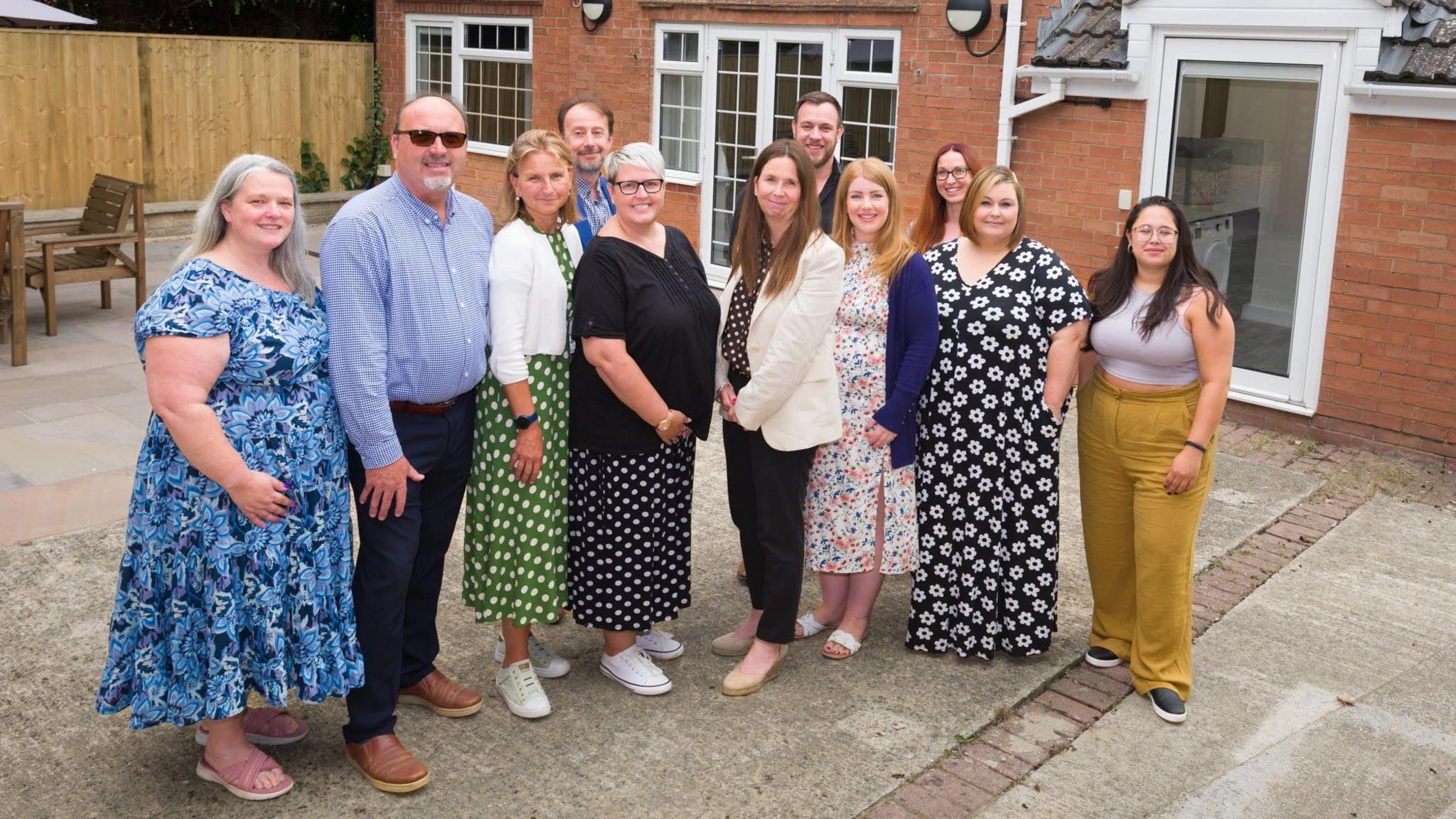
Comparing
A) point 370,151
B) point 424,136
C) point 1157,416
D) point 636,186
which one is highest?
point 370,151

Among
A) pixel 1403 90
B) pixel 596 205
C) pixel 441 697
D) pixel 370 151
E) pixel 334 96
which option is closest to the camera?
pixel 441 697

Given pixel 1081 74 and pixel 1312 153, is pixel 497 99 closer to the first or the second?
pixel 1081 74

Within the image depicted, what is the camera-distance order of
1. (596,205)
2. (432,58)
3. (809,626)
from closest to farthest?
(809,626), (596,205), (432,58)

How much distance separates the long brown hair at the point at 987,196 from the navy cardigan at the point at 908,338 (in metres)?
0.20

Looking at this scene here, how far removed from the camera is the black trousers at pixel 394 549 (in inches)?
144

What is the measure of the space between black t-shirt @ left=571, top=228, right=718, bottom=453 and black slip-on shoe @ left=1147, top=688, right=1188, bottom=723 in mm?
1795

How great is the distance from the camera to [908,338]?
4.34 m

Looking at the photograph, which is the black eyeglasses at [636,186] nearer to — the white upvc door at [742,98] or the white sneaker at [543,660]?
the white sneaker at [543,660]

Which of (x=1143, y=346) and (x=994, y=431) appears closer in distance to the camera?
(x=1143, y=346)

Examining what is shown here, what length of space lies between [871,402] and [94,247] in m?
7.71

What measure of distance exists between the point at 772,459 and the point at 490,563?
97 cm

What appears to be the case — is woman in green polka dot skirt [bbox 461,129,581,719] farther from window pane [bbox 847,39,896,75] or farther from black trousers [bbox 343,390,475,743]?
window pane [bbox 847,39,896,75]

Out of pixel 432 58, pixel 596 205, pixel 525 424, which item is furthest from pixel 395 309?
pixel 432 58

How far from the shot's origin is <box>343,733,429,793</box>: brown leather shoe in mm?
3645
